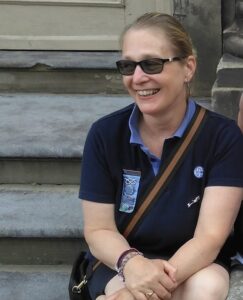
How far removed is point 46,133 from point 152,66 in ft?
5.31

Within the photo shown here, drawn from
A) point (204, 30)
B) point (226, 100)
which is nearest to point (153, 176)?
point (226, 100)

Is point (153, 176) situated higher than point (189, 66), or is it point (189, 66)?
point (189, 66)

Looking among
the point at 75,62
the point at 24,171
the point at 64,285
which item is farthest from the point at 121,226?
the point at 75,62

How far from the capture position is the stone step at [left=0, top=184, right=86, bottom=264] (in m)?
3.11

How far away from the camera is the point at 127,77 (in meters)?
2.27

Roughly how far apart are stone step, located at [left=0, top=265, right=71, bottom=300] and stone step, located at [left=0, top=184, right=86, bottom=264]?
0.28 ft

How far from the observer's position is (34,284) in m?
3.05

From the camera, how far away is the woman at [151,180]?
219 cm

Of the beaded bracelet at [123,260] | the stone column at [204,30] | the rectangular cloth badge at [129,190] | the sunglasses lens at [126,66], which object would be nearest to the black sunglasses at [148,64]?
the sunglasses lens at [126,66]

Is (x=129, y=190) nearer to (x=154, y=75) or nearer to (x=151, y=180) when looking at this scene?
(x=151, y=180)

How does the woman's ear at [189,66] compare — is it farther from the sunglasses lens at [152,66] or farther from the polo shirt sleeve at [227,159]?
the polo shirt sleeve at [227,159]

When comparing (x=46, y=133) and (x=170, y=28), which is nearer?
(x=170, y=28)

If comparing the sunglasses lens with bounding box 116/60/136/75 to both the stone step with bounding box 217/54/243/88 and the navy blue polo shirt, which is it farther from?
the stone step with bounding box 217/54/243/88

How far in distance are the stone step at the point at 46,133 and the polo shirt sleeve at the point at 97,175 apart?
1096 mm
